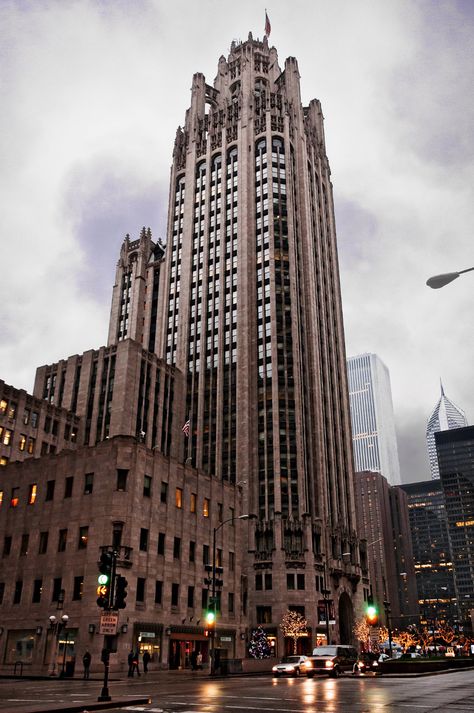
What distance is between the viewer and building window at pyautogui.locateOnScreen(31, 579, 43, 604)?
2142 inches

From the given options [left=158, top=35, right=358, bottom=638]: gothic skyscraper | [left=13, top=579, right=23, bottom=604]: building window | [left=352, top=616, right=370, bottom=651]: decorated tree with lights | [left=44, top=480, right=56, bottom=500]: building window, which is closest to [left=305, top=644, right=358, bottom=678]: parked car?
[left=13, top=579, right=23, bottom=604]: building window

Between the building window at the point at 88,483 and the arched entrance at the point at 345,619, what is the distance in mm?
53541

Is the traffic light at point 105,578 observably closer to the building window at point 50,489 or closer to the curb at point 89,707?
the curb at point 89,707

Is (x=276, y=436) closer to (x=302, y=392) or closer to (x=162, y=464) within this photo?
(x=302, y=392)

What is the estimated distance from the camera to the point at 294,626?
7806 centimetres

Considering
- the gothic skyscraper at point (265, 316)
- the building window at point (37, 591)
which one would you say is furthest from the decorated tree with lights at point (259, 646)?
the building window at point (37, 591)

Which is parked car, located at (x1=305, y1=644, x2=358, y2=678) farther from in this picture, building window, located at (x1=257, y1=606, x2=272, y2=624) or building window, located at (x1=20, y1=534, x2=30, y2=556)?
building window, located at (x1=257, y1=606, x2=272, y2=624)

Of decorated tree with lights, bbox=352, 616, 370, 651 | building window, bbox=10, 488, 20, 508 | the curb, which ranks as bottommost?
the curb

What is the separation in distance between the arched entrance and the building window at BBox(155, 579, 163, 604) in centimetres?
4563

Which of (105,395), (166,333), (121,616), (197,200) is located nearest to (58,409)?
(105,395)

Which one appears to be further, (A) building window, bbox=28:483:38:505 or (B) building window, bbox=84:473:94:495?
(A) building window, bbox=28:483:38:505

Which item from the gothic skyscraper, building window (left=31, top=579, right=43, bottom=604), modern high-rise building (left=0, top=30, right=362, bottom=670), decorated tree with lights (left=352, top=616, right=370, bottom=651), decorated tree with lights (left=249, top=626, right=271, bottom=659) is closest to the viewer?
building window (left=31, top=579, right=43, bottom=604)

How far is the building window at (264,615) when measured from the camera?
269 feet

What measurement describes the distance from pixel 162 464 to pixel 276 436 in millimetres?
35692
